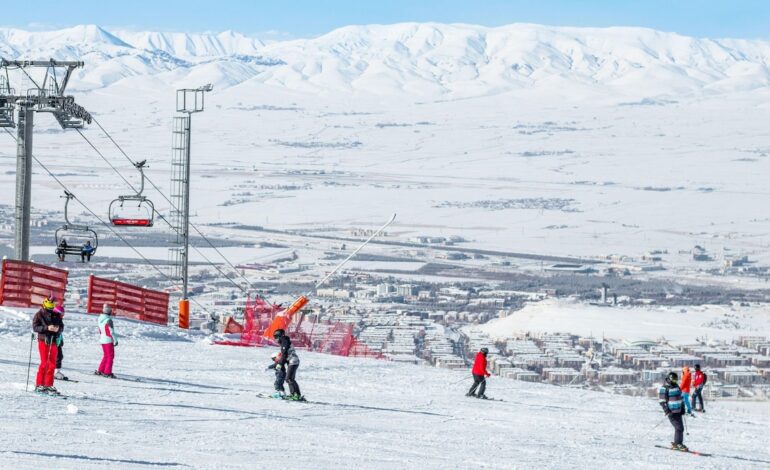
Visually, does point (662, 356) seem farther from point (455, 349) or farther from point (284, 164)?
point (284, 164)

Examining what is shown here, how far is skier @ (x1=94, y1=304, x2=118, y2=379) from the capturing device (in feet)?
48.6

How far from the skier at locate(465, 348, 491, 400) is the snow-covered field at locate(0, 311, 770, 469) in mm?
281

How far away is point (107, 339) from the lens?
15.0m

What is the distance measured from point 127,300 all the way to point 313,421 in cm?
1074

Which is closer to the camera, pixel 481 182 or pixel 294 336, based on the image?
pixel 294 336

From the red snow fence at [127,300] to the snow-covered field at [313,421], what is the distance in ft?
6.36

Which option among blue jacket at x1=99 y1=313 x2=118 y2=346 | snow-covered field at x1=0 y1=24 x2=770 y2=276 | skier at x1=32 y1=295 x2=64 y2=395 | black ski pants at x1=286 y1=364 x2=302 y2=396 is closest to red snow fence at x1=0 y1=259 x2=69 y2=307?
blue jacket at x1=99 y1=313 x2=118 y2=346

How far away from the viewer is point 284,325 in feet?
75.8

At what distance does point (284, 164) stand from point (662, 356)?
400 ft

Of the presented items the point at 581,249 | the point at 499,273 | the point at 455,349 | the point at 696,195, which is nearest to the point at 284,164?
the point at 696,195

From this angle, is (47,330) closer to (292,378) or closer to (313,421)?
(313,421)

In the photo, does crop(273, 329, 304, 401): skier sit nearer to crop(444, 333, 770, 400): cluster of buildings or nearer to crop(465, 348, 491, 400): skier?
crop(465, 348, 491, 400): skier

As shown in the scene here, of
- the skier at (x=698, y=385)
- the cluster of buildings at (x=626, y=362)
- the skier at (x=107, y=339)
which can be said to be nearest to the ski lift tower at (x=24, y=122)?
the skier at (x=107, y=339)

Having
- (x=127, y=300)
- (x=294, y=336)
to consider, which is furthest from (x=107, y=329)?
(x=294, y=336)
